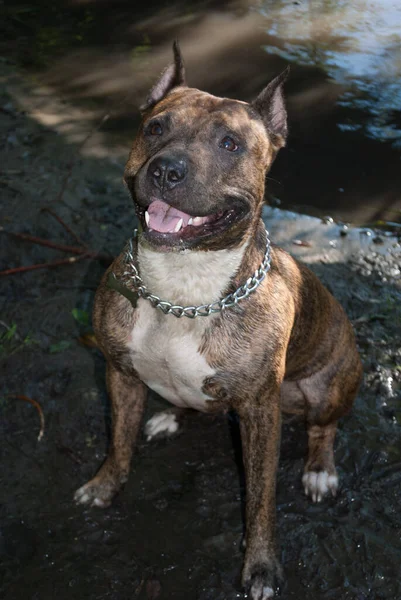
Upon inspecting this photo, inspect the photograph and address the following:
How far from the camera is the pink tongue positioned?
2.72 m

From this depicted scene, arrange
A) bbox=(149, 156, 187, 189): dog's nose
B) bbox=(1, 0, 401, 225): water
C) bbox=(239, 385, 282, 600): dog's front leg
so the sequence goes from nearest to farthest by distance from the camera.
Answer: bbox=(149, 156, 187, 189): dog's nose
bbox=(239, 385, 282, 600): dog's front leg
bbox=(1, 0, 401, 225): water

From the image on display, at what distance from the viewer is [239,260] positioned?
9.61 feet

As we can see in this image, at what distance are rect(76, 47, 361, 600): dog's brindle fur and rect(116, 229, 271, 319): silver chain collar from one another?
28 millimetres

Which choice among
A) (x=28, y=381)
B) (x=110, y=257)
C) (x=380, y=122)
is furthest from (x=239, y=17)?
(x=28, y=381)

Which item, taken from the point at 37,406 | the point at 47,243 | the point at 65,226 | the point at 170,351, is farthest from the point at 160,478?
the point at 65,226

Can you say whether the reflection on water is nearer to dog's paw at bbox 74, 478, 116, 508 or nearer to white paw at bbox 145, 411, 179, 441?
white paw at bbox 145, 411, 179, 441

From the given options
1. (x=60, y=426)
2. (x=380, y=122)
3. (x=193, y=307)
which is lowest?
(x=60, y=426)

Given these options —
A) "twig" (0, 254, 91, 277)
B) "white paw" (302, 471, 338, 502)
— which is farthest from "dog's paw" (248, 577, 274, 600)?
"twig" (0, 254, 91, 277)

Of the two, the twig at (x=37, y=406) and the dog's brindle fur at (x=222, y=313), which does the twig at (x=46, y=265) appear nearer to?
the twig at (x=37, y=406)

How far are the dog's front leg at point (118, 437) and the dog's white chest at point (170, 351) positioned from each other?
271 mm

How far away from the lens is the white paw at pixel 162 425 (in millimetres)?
3953

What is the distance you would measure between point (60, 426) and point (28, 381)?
39 cm

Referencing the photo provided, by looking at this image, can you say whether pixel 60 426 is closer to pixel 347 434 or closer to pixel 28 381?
pixel 28 381

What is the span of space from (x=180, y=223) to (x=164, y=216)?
9 cm
